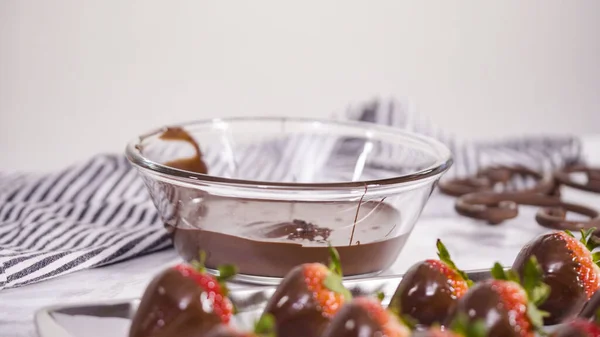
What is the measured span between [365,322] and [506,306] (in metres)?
0.11

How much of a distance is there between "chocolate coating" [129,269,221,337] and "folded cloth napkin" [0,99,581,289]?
11.9 inches

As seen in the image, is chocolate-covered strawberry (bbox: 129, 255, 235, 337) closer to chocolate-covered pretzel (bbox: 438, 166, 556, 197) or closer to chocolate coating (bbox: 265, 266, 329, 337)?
chocolate coating (bbox: 265, 266, 329, 337)

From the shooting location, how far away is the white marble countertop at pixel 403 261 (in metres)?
0.77

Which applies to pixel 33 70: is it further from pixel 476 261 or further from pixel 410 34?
pixel 476 261

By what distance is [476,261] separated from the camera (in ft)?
3.23

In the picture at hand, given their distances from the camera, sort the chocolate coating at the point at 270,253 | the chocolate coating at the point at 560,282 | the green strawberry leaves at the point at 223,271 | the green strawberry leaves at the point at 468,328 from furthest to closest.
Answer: the chocolate coating at the point at 270,253, the chocolate coating at the point at 560,282, the green strawberry leaves at the point at 223,271, the green strawberry leaves at the point at 468,328

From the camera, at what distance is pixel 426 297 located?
630 millimetres

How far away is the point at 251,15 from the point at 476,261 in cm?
124

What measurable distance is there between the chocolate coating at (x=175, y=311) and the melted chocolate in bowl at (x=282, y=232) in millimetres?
240

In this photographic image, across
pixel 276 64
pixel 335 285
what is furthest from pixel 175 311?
pixel 276 64

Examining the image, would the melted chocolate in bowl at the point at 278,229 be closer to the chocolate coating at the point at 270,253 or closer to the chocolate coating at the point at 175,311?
the chocolate coating at the point at 270,253

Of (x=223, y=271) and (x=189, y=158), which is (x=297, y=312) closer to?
(x=223, y=271)

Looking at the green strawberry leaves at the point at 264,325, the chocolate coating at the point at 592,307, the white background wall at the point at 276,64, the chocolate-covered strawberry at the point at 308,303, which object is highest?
the green strawberry leaves at the point at 264,325

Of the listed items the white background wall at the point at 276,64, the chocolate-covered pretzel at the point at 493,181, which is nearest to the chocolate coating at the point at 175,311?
the chocolate-covered pretzel at the point at 493,181
